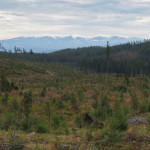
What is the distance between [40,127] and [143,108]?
7241 mm

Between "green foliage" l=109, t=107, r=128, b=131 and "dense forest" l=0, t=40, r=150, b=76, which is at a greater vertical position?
"dense forest" l=0, t=40, r=150, b=76

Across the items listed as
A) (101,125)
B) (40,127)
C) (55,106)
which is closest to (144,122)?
(101,125)

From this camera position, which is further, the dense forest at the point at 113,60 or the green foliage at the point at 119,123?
the dense forest at the point at 113,60

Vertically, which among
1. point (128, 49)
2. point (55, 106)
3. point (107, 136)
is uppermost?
point (128, 49)

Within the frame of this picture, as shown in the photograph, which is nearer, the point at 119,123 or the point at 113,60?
the point at 119,123

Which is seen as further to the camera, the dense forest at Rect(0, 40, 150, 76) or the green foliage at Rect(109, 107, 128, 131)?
the dense forest at Rect(0, 40, 150, 76)

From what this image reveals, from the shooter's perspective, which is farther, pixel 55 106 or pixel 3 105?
pixel 55 106

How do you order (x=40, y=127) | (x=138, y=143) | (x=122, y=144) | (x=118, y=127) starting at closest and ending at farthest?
(x=138, y=143)
(x=122, y=144)
(x=118, y=127)
(x=40, y=127)

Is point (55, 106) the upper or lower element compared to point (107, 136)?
lower

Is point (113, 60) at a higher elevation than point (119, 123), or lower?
higher

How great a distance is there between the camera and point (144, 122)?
938 centimetres

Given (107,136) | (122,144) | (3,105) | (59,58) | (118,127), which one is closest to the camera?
(122,144)

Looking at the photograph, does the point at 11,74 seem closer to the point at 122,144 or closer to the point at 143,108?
the point at 143,108

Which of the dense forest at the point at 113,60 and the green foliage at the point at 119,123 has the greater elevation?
the dense forest at the point at 113,60
